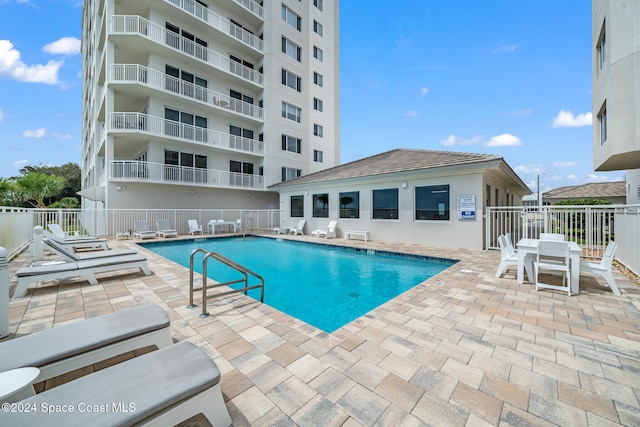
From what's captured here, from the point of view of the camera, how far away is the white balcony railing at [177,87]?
14053 mm

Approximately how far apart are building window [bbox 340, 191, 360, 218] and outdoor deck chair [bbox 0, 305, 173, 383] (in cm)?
1079

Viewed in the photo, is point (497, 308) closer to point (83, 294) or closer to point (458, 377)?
point (458, 377)

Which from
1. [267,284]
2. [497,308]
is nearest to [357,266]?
[267,284]

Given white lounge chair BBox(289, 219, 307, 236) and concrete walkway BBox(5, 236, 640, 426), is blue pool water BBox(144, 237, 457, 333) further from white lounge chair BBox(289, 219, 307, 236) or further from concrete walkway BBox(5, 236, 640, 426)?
white lounge chair BBox(289, 219, 307, 236)

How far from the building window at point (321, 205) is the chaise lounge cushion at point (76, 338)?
38.6 feet

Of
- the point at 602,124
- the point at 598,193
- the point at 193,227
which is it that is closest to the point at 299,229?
the point at 193,227

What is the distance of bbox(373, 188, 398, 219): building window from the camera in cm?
1156

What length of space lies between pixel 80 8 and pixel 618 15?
4653 cm

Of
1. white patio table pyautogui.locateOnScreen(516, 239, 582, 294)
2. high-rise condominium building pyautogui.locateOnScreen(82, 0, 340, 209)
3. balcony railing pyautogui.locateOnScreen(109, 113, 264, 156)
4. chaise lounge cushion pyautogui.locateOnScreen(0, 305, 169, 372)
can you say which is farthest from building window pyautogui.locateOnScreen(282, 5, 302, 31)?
chaise lounge cushion pyautogui.locateOnScreen(0, 305, 169, 372)

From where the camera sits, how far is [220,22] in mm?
→ 17375

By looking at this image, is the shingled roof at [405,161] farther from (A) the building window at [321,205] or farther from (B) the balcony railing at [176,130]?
(B) the balcony railing at [176,130]

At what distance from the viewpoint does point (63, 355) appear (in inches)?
79.6

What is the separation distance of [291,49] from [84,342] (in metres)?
24.1

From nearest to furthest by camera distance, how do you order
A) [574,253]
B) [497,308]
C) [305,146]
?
[497,308] → [574,253] → [305,146]
